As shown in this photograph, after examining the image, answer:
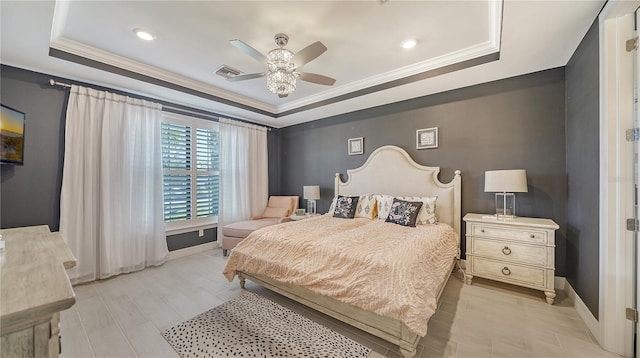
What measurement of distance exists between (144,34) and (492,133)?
4092 millimetres

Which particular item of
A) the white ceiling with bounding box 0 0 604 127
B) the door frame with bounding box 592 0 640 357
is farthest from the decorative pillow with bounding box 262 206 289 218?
the door frame with bounding box 592 0 640 357

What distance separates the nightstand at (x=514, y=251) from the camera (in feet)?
7.84

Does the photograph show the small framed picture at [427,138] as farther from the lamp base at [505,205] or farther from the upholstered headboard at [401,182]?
the lamp base at [505,205]

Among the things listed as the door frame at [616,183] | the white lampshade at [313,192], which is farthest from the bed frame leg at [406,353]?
the white lampshade at [313,192]

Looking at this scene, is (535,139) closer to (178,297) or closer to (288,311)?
(288,311)

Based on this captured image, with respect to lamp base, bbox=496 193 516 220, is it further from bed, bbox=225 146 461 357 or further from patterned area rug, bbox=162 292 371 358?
patterned area rug, bbox=162 292 371 358

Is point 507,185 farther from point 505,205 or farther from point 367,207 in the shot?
point 367,207

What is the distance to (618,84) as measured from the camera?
1729mm

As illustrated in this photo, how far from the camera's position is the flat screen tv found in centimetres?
226

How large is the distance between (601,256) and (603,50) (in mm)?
1539

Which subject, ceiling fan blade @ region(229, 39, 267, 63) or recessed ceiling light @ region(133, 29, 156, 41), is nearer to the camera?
ceiling fan blade @ region(229, 39, 267, 63)

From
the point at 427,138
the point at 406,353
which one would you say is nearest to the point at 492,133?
the point at 427,138

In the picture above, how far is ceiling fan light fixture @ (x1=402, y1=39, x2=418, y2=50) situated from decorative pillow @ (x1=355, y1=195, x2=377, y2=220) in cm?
204

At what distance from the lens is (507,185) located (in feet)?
8.63
